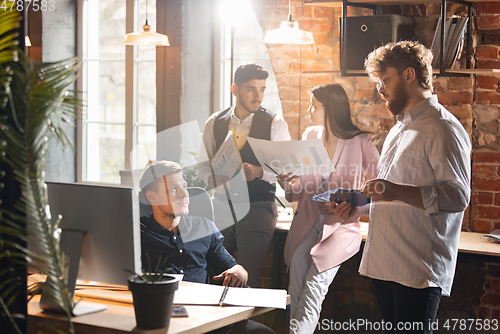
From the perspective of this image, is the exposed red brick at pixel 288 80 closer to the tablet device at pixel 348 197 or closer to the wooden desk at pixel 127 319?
the tablet device at pixel 348 197

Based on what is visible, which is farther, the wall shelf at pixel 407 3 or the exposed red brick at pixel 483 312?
the exposed red brick at pixel 483 312

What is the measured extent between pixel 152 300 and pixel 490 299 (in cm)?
226

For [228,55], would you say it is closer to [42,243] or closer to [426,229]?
[426,229]

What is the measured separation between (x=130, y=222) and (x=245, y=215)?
157 centimetres

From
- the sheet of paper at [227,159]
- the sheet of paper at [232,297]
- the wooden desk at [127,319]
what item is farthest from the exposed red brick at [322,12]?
the wooden desk at [127,319]

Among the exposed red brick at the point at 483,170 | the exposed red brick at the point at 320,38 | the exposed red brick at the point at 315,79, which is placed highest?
the exposed red brick at the point at 320,38

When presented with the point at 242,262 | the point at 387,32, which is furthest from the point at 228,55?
the point at 242,262

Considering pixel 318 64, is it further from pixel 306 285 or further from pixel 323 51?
pixel 306 285

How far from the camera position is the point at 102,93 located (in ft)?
16.9

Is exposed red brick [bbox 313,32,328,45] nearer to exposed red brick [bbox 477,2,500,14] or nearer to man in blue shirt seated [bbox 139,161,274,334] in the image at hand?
exposed red brick [bbox 477,2,500,14]

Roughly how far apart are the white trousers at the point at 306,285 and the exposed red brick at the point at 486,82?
121cm

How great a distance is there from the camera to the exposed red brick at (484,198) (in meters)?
2.99

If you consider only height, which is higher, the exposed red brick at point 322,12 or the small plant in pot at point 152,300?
the exposed red brick at point 322,12

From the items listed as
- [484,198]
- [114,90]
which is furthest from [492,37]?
[114,90]
